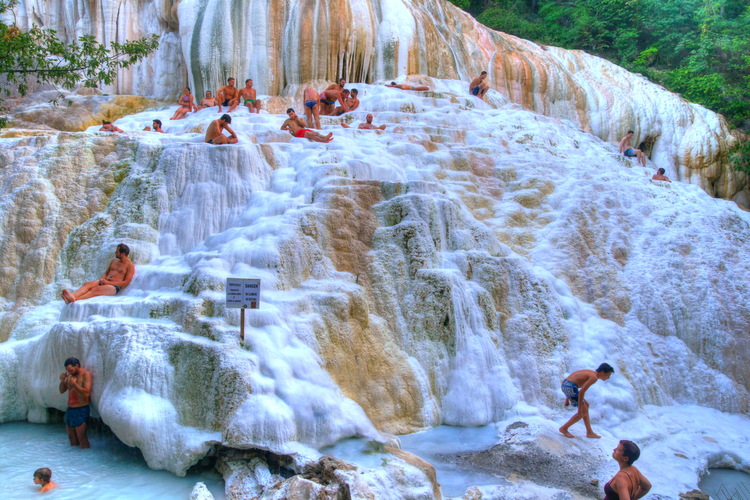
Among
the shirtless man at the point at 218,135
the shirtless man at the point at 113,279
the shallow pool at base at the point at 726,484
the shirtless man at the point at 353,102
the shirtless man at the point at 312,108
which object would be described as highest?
the shirtless man at the point at 353,102

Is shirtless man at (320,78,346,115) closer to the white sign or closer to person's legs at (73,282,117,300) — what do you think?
person's legs at (73,282,117,300)

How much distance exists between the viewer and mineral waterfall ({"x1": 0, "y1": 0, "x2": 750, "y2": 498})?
503 cm

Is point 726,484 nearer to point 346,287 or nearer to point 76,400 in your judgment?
point 346,287

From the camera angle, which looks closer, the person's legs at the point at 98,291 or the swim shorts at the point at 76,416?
the swim shorts at the point at 76,416

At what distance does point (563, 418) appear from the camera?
6.12 metres

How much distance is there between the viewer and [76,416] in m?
5.04

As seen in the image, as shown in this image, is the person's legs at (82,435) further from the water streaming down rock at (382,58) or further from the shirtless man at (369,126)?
the water streaming down rock at (382,58)

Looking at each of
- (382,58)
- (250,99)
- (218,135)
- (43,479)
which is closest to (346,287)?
(43,479)

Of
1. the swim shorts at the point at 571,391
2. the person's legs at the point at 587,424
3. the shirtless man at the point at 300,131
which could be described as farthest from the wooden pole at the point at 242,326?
the shirtless man at the point at 300,131

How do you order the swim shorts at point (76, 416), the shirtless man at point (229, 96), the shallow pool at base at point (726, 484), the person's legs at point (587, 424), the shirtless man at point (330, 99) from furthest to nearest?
the shirtless man at point (229, 96)
the shirtless man at point (330, 99)
the person's legs at point (587, 424)
the shallow pool at base at point (726, 484)
the swim shorts at point (76, 416)

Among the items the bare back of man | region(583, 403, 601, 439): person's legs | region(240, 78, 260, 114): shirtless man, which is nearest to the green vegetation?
region(240, 78, 260, 114): shirtless man

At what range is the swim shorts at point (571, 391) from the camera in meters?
5.97

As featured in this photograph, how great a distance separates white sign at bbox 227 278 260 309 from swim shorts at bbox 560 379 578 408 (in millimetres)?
3372

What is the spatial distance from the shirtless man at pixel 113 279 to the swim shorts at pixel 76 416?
59.1 inches
